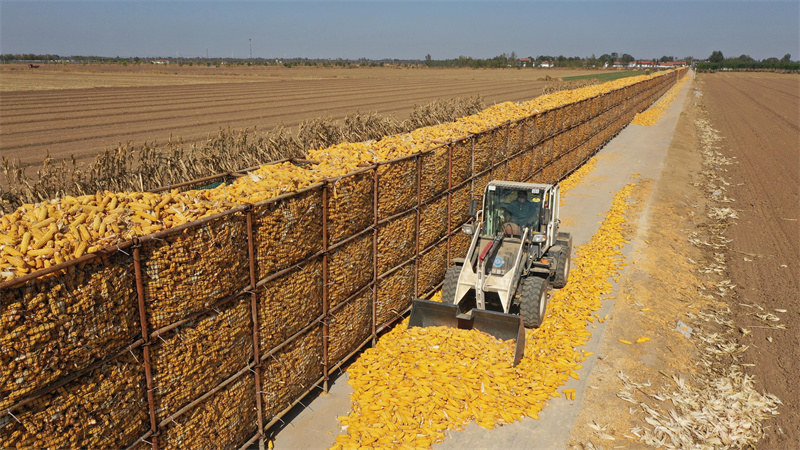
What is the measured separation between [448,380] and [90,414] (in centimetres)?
509

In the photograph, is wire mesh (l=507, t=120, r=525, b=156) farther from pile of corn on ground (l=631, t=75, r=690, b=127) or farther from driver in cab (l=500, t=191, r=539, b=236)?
pile of corn on ground (l=631, t=75, r=690, b=127)

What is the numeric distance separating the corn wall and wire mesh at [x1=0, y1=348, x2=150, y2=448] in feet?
0.03

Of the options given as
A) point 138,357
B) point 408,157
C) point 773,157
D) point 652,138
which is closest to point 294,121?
point 652,138

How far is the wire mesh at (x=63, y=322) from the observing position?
4.21m

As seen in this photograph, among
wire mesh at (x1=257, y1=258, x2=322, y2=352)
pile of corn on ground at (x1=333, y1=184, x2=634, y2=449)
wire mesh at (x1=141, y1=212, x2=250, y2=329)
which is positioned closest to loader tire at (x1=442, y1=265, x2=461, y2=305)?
pile of corn on ground at (x1=333, y1=184, x2=634, y2=449)

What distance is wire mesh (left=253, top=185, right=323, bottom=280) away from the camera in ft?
22.1

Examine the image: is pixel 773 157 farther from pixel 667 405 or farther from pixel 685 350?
pixel 667 405

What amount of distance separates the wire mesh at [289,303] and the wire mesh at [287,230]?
0.65ft

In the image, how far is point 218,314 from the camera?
6215 millimetres

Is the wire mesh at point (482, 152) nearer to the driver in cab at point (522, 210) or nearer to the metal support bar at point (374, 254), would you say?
the driver in cab at point (522, 210)

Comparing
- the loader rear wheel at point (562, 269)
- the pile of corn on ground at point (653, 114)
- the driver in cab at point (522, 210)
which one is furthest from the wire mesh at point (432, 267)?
the pile of corn on ground at point (653, 114)

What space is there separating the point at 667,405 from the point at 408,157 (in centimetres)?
591

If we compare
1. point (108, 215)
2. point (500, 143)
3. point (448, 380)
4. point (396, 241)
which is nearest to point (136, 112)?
point (500, 143)

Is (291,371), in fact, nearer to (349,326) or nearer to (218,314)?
(349,326)
